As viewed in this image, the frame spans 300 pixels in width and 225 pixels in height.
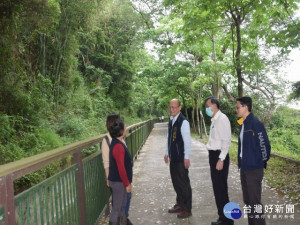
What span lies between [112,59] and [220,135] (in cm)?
1859

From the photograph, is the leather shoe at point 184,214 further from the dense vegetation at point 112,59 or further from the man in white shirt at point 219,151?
the dense vegetation at point 112,59

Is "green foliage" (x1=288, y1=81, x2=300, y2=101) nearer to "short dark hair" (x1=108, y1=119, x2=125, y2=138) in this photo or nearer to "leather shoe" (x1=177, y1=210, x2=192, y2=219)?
"leather shoe" (x1=177, y1=210, x2=192, y2=219)

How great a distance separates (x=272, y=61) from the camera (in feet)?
69.7

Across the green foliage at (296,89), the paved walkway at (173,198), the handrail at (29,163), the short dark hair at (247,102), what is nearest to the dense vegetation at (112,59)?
the green foliage at (296,89)

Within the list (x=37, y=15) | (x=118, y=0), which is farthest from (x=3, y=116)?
(x=118, y=0)

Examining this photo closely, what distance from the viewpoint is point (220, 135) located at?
3840 millimetres

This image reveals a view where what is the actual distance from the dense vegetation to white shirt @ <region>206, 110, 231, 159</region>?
3.43 meters

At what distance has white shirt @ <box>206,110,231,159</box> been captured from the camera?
3793 mm

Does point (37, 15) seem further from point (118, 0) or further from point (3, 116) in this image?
point (118, 0)

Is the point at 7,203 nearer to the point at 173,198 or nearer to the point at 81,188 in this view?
the point at 81,188

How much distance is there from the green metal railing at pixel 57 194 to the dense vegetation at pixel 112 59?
378 centimetres

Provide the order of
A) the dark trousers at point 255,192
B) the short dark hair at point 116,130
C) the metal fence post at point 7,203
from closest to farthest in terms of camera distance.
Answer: the metal fence post at point 7,203 < the short dark hair at point 116,130 < the dark trousers at point 255,192

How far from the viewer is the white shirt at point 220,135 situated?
3.79 m

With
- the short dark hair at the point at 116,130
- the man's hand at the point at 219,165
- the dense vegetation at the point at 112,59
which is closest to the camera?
the short dark hair at the point at 116,130
